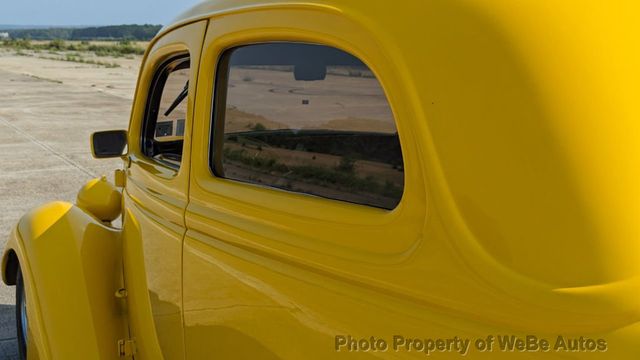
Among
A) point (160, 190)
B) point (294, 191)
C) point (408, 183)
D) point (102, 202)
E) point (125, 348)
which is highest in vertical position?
point (408, 183)

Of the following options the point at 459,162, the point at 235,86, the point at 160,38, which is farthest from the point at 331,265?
the point at 160,38

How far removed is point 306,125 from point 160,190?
779 millimetres

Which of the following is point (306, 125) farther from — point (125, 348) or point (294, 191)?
point (125, 348)

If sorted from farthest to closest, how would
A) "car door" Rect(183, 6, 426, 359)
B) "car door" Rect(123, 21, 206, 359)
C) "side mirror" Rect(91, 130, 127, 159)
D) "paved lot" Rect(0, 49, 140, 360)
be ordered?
1. "paved lot" Rect(0, 49, 140, 360)
2. "side mirror" Rect(91, 130, 127, 159)
3. "car door" Rect(123, 21, 206, 359)
4. "car door" Rect(183, 6, 426, 359)

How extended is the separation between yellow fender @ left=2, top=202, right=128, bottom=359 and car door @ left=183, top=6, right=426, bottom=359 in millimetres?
728

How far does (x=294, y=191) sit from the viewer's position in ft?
5.80

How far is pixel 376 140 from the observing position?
1529mm

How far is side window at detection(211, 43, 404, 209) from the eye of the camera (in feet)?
4.99

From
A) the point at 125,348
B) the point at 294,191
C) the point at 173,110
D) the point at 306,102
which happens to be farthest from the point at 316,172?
the point at 125,348

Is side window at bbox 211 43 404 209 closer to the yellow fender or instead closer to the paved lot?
the yellow fender

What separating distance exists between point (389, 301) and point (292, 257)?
12.4 inches

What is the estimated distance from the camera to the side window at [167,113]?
8.06 ft

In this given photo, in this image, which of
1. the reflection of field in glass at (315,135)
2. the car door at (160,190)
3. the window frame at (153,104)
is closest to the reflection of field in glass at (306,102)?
the reflection of field in glass at (315,135)

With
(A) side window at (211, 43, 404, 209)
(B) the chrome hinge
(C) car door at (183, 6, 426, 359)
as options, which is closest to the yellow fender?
(B) the chrome hinge
